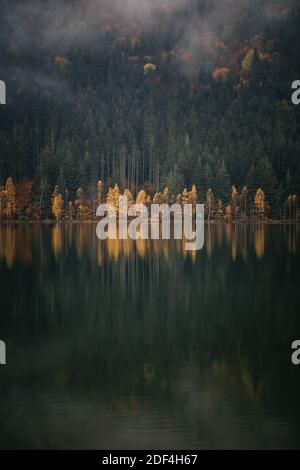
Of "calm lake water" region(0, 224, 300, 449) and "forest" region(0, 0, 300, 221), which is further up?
"forest" region(0, 0, 300, 221)

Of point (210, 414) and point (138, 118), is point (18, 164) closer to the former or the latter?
point (138, 118)

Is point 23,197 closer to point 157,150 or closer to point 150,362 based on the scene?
point 157,150

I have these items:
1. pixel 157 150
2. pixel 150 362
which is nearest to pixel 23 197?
pixel 157 150

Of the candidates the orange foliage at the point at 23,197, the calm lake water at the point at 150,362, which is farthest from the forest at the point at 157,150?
the calm lake water at the point at 150,362

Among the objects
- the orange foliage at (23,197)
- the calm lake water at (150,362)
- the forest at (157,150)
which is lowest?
the calm lake water at (150,362)

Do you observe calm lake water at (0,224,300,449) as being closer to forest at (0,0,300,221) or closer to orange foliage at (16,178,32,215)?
forest at (0,0,300,221)

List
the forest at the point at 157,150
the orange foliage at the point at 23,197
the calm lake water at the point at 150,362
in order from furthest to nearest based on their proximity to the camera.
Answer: the orange foliage at the point at 23,197 → the forest at the point at 157,150 → the calm lake water at the point at 150,362

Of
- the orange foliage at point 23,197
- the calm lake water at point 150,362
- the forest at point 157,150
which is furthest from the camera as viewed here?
the orange foliage at point 23,197

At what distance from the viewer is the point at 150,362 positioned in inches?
A: 628

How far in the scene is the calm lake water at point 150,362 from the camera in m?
11.7

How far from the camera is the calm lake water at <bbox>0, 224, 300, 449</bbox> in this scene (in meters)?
11.7

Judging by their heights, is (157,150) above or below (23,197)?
above

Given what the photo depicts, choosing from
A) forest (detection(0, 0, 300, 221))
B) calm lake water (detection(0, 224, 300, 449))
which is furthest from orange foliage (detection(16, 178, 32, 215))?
calm lake water (detection(0, 224, 300, 449))

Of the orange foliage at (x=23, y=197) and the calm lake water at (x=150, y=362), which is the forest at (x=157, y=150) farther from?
the calm lake water at (x=150, y=362)
